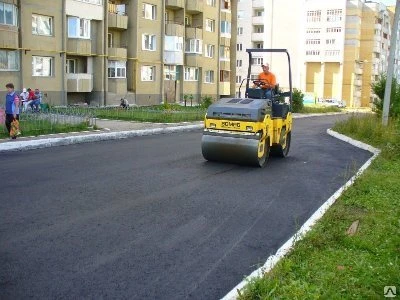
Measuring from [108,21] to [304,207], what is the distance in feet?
113

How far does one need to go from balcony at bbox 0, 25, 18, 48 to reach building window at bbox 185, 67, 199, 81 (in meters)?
20.0

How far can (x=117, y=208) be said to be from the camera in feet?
26.5

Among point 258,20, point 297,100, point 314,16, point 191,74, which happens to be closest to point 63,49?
point 191,74

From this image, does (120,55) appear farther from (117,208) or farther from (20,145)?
(117,208)

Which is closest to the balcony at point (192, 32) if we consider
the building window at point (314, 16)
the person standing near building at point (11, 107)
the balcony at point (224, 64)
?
the balcony at point (224, 64)

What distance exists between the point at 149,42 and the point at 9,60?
14.5 metres

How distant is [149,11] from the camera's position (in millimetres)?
44094

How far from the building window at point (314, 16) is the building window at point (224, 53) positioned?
32.5 metres

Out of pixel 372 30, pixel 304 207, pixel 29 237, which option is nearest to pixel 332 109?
pixel 372 30

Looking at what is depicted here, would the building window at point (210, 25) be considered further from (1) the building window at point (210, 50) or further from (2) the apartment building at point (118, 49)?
(1) the building window at point (210, 50)

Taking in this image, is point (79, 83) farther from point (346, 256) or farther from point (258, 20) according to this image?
point (258, 20)

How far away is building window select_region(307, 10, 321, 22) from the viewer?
83000 mm

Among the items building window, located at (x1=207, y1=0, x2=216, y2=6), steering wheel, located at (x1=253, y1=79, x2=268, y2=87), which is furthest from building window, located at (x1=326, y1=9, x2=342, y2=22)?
steering wheel, located at (x1=253, y1=79, x2=268, y2=87)

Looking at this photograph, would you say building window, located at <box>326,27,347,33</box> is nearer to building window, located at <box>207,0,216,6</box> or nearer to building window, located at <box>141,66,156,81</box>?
building window, located at <box>207,0,216,6</box>
